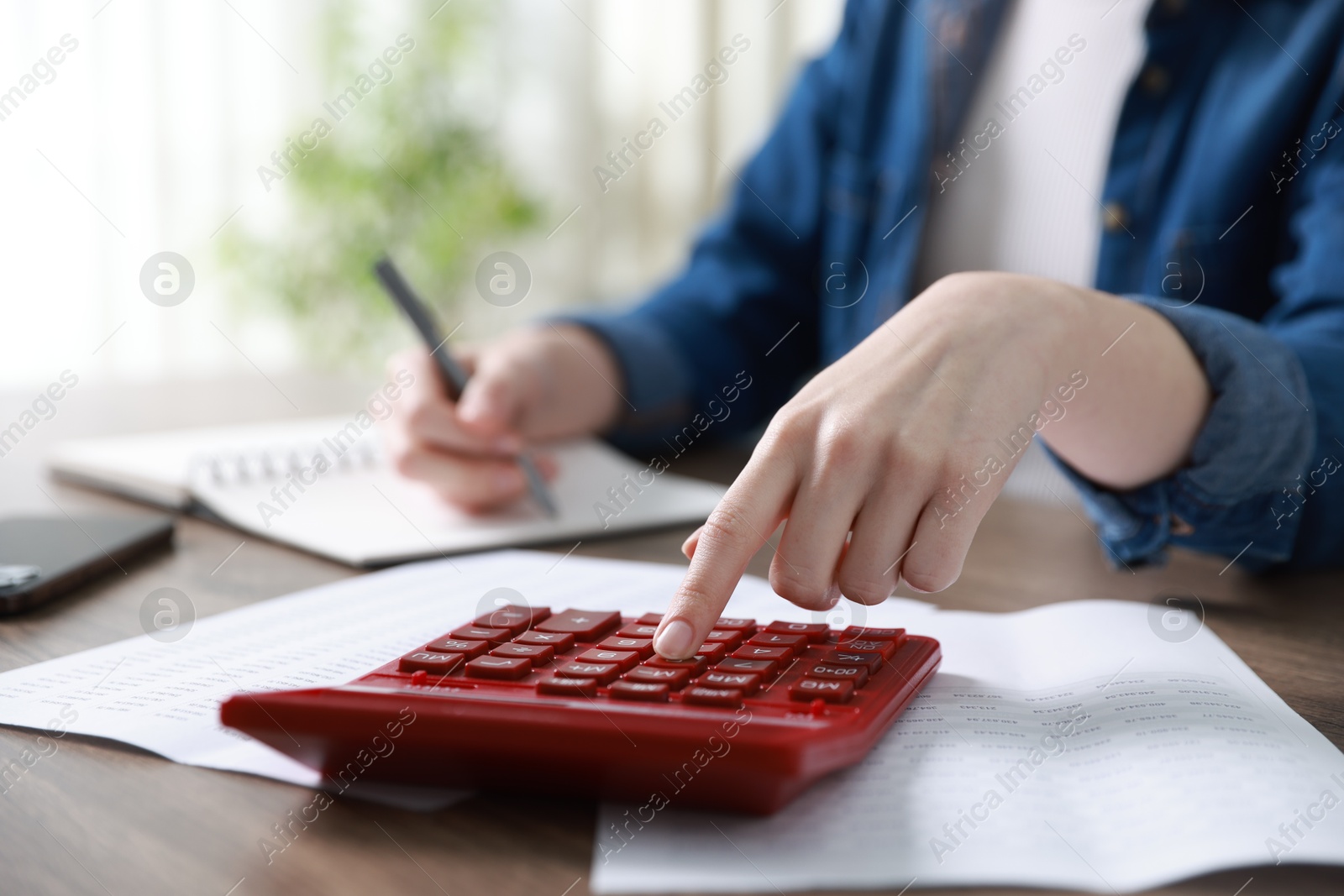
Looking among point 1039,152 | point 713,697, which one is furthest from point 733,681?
point 1039,152

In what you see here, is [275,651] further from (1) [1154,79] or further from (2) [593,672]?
(1) [1154,79]

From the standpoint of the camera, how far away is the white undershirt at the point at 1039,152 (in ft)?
3.54

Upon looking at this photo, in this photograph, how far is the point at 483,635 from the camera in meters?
0.42

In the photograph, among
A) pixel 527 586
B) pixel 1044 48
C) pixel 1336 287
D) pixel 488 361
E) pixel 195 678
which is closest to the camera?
pixel 195 678

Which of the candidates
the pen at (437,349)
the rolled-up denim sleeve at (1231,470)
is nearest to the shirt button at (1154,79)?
the rolled-up denim sleeve at (1231,470)

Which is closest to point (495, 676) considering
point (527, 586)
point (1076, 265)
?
point (527, 586)

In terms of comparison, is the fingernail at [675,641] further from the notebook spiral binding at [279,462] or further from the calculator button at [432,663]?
the notebook spiral binding at [279,462]

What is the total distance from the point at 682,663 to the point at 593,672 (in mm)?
34

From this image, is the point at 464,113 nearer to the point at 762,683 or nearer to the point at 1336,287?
the point at 1336,287

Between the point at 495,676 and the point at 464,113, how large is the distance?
2632 millimetres

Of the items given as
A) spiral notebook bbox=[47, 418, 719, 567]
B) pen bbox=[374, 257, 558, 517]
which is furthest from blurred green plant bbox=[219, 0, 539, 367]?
Result: pen bbox=[374, 257, 558, 517]

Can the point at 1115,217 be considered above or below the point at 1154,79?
below

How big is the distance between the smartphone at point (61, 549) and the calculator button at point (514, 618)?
28 cm

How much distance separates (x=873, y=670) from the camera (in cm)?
40
